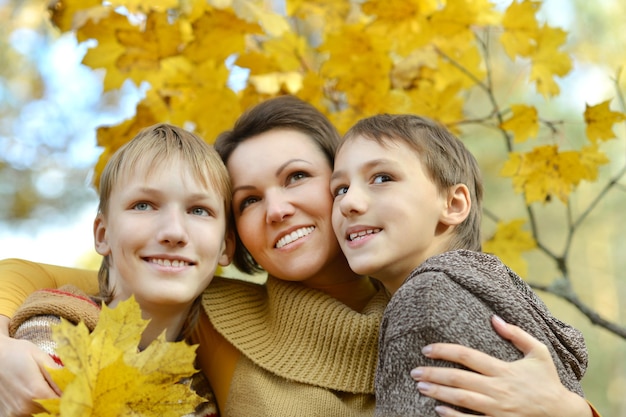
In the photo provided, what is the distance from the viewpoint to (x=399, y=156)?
1.62m

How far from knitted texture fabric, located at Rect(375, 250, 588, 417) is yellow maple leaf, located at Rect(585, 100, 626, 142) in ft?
2.30

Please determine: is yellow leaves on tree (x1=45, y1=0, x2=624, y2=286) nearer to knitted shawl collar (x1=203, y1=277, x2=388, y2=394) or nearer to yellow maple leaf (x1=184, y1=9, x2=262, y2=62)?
yellow maple leaf (x1=184, y1=9, x2=262, y2=62)

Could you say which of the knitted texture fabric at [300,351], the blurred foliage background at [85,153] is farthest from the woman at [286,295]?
→ the blurred foliage background at [85,153]

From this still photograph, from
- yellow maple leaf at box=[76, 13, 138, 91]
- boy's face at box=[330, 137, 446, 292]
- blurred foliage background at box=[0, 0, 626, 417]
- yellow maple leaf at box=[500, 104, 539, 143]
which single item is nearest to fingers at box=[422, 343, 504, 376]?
boy's face at box=[330, 137, 446, 292]

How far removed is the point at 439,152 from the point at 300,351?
565 mm

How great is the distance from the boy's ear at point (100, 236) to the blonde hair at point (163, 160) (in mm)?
25

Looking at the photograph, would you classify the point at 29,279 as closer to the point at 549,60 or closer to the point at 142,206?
the point at 142,206

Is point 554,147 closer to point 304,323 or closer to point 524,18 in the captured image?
point 524,18

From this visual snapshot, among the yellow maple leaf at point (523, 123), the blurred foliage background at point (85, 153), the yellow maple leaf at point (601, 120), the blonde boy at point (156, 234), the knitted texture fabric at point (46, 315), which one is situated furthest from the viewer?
the blurred foliage background at point (85, 153)

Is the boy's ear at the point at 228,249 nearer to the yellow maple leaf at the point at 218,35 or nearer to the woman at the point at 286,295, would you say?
the woman at the point at 286,295

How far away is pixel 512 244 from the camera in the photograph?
2.08m

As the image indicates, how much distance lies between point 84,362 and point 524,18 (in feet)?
4.95

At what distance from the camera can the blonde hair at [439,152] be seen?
1649 millimetres

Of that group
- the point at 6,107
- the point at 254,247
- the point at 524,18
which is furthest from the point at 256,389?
the point at 6,107
